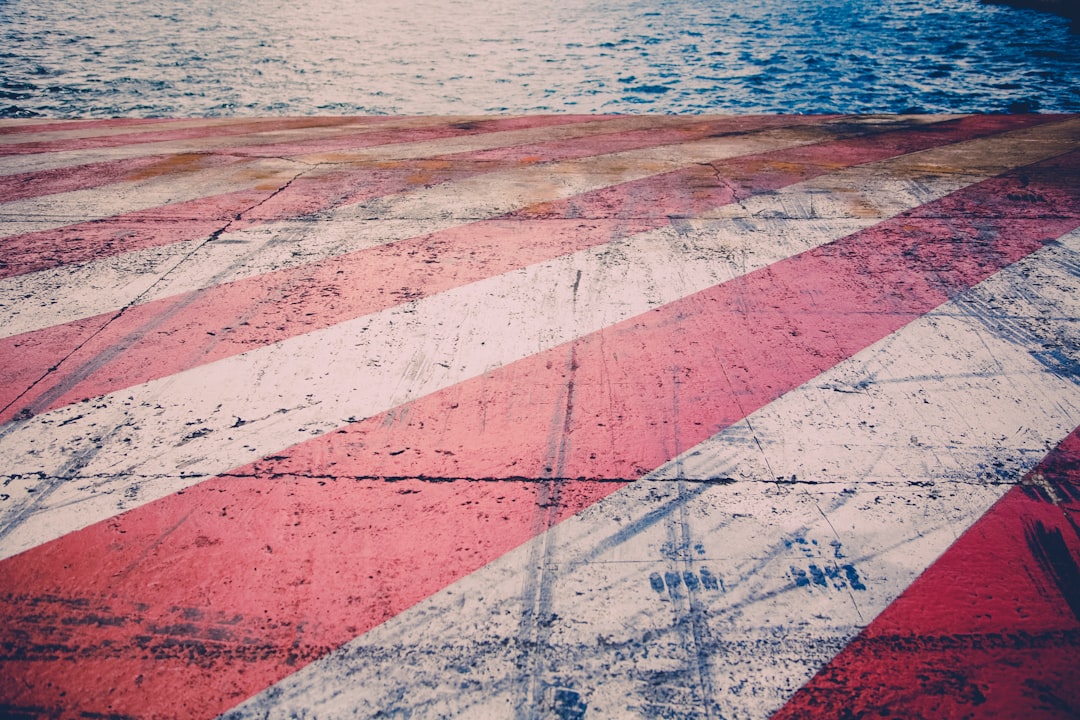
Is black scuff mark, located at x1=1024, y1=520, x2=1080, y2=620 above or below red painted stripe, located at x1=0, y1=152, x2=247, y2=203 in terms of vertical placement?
below

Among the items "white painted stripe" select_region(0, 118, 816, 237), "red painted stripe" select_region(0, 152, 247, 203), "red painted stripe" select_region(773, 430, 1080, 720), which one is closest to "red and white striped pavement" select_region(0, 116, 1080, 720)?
"red painted stripe" select_region(773, 430, 1080, 720)

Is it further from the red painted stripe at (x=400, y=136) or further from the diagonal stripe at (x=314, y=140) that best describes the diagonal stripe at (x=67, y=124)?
the red painted stripe at (x=400, y=136)

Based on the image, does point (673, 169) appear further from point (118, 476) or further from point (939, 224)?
point (118, 476)

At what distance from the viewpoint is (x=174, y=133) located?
523 centimetres

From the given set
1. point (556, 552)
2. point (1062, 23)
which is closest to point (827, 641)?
point (556, 552)

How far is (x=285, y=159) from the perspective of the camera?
4406 mm

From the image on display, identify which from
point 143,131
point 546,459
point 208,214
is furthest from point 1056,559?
point 143,131

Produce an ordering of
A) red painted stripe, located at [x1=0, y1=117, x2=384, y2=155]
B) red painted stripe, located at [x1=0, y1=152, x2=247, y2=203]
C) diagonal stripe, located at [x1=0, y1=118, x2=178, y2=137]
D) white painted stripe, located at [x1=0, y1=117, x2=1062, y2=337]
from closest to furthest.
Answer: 1. white painted stripe, located at [x1=0, y1=117, x2=1062, y2=337]
2. red painted stripe, located at [x1=0, y1=152, x2=247, y2=203]
3. red painted stripe, located at [x1=0, y1=117, x2=384, y2=155]
4. diagonal stripe, located at [x1=0, y1=118, x2=178, y2=137]

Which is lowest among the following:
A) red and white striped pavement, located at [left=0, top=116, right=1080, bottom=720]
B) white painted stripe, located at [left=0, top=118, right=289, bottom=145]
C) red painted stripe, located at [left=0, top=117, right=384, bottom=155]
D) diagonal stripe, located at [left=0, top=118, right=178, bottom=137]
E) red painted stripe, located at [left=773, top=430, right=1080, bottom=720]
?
red painted stripe, located at [left=773, top=430, right=1080, bottom=720]

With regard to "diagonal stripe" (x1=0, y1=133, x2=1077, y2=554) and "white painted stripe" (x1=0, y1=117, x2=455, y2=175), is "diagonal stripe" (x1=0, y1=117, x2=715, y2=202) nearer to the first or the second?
"white painted stripe" (x1=0, y1=117, x2=455, y2=175)

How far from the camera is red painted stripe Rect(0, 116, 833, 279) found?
3.10 meters

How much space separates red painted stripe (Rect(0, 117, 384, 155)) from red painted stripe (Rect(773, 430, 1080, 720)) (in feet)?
18.6

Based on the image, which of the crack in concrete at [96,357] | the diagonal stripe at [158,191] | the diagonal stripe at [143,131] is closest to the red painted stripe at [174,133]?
the diagonal stripe at [143,131]

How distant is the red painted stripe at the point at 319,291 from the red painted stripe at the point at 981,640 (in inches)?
80.9
